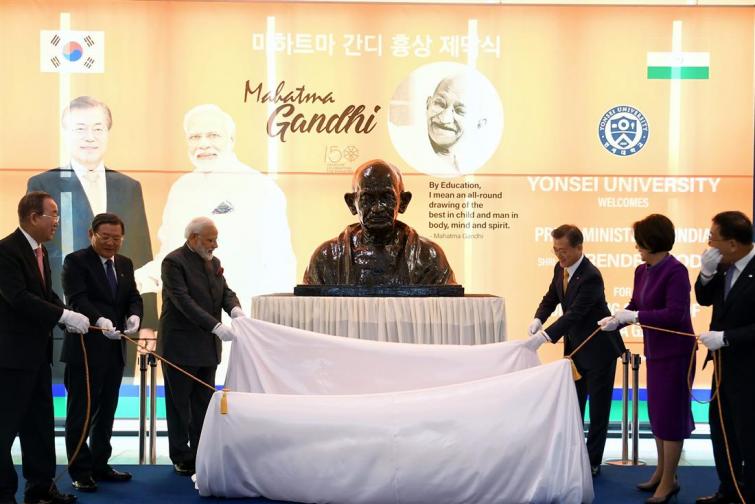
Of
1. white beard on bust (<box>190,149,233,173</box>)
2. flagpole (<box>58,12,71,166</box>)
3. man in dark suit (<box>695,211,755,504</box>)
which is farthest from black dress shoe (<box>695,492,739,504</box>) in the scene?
flagpole (<box>58,12,71,166</box>)

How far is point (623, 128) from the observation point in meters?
6.81

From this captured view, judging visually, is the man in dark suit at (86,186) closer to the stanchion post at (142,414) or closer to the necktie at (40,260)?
the stanchion post at (142,414)

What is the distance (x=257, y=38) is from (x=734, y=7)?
3.86 metres

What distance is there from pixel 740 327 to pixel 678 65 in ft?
11.7

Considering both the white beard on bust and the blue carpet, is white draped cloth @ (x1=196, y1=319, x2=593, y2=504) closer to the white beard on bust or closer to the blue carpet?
the blue carpet

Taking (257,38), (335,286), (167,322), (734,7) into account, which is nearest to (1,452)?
(167,322)

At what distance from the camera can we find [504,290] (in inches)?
271

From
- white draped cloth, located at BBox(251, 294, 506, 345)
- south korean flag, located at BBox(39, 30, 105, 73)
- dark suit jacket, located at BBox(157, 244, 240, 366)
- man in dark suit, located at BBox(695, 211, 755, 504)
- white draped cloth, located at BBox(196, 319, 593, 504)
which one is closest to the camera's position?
white draped cloth, located at BBox(196, 319, 593, 504)

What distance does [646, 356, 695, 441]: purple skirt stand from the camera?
13.3 feet

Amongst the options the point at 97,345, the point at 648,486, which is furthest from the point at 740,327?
the point at 97,345

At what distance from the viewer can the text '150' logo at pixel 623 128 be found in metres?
6.81

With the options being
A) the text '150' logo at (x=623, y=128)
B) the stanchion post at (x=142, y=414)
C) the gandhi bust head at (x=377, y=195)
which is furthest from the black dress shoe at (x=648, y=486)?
the text '150' logo at (x=623, y=128)

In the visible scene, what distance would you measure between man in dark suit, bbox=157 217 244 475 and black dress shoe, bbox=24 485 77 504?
81 cm

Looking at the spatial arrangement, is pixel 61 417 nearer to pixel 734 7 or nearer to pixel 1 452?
pixel 1 452
